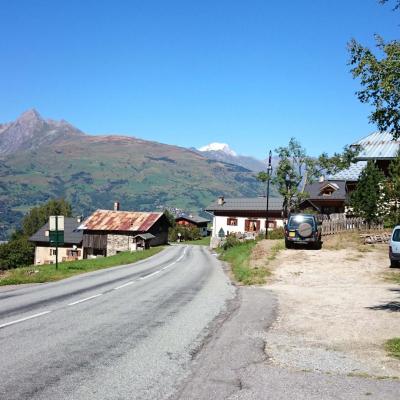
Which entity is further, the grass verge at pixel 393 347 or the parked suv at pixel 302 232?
the parked suv at pixel 302 232

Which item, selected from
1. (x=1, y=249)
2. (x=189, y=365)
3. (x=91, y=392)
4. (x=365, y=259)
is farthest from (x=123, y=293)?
(x=1, y=249)

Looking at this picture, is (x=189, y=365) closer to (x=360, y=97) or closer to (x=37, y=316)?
(x=37, y=316)

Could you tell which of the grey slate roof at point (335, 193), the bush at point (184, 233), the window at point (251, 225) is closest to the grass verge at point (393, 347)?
the grey slate roof at point (335, 193)

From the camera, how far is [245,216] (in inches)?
3273

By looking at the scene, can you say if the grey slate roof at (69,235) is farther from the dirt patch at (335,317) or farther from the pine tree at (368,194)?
the dirt patch at (335,317)

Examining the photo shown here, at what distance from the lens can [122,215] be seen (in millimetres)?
82812

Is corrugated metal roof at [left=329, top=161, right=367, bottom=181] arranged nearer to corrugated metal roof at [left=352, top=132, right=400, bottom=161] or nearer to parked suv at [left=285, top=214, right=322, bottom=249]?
corrugated metal roof at [left=352, top=132, right=400, bottom=161]

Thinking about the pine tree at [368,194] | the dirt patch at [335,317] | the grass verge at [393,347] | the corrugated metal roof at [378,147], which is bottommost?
the dirt patch at [335,317]

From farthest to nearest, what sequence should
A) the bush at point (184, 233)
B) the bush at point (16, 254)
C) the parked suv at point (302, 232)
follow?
the bush at point (184, 233), the bush at point (16, 254), the parked suv at point (302, 232)

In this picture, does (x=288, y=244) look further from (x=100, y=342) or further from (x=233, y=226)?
(x=233, y=226)

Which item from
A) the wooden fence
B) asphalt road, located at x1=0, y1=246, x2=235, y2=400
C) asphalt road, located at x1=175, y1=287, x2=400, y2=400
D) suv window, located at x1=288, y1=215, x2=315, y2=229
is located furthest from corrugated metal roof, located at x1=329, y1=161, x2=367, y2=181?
asphalt road, located at x1=175, y1=287, x2=400, y2=400

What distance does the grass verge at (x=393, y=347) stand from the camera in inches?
326

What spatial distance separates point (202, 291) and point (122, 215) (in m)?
66.4

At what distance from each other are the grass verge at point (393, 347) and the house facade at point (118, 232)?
67.4m
